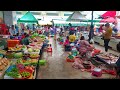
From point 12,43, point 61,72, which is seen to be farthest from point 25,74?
point 12,43

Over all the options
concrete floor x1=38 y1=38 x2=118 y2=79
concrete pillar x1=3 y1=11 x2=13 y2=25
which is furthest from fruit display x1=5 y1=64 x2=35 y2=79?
concrete pillar x1=3 y1=11 x2=13 y2=25

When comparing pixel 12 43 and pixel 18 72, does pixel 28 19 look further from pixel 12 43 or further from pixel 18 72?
pixel 18 72

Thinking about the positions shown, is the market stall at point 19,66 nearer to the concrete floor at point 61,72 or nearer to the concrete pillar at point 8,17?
the concrete floor at point 61,72

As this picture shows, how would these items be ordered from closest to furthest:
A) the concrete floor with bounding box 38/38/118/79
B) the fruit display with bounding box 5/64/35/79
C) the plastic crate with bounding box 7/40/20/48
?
1. the fruit display with bounding box 5/64/35/79
2. the concrete floor with bounding box 38/38/118/79
3. the plastic crate with bounding box 7/40/20/48

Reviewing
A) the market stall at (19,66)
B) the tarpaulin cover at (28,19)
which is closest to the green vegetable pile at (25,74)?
the market stall at (19,66)

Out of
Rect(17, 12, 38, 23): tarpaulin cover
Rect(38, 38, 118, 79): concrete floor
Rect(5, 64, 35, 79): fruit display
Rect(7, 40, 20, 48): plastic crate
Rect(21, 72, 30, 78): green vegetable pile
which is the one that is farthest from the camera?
Rect(17, 12, 38, 23): tarpaulin cover

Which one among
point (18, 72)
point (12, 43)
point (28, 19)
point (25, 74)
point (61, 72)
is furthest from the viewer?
point (28, 19)

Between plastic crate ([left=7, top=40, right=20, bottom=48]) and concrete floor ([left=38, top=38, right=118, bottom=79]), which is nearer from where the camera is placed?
concrete floor ([left=38, top=38, right=118, bottom=79])

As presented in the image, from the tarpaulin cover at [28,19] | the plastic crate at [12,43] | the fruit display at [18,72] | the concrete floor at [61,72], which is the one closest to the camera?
the fruit display at [18,72]

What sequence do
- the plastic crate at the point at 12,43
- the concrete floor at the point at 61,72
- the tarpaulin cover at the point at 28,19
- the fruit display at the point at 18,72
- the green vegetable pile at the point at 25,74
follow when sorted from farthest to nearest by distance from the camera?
the tarpaulin cover at the point at 28,19, the plastic crate at the point at 12,43, the concrete floor at the point at 61,72, the green vegetable pile at the point at 25,74, the fruit display at the point at 18,72

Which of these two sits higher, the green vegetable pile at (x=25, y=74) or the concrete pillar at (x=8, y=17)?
the concrete pillar at (x=8, y=17)

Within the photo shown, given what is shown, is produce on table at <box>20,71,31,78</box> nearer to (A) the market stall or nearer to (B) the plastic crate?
(A) the market stall
